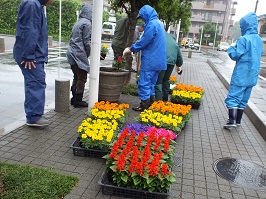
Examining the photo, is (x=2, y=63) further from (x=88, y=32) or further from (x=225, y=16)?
(x=225, y=16)

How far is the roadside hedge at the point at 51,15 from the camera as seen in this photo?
2606 cm

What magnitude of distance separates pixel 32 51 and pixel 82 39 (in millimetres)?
1473

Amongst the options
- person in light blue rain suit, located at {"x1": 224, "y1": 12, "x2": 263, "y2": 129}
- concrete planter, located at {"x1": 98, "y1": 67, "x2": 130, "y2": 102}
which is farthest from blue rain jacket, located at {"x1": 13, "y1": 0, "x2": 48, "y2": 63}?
person in light blue rain suit, located at {"x1": 224, "y1": 12, "x2": 263, "y2": 129}

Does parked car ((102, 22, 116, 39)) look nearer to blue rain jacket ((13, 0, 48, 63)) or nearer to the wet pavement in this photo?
the wet pavement

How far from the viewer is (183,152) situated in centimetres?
407

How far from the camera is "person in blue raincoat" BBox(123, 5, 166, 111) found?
203 inches

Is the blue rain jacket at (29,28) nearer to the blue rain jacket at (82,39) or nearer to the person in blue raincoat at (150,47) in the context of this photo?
the blue rain jacket at (82,39)

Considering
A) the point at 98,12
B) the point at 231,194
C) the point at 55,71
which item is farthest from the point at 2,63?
the point at 231,194

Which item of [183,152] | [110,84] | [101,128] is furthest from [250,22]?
[101,128]

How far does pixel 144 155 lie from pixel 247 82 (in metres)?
2.88

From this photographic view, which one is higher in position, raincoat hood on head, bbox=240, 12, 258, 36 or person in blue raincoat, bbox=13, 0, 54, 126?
raincoat hood on head, bbox=240, 12, 258, 36

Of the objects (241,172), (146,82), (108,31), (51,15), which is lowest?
(241,172)

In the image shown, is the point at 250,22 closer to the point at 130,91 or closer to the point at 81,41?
the point at 81,41

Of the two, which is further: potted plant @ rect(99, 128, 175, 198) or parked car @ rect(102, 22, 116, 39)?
parked car @ rect(102, 22, 116, 39)
